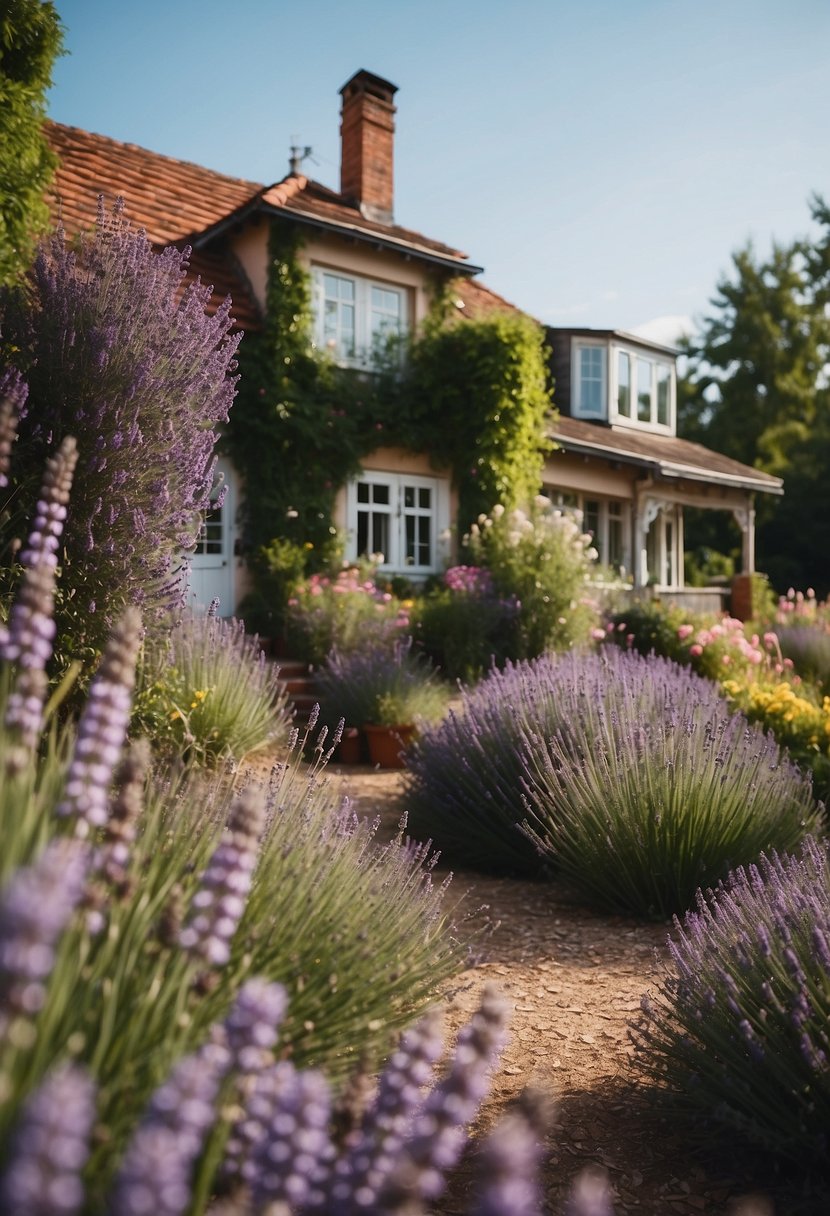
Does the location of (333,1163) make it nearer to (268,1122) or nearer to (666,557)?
(268,1122)

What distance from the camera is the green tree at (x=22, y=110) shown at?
6.65 meters

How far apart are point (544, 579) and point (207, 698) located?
20.0 feet

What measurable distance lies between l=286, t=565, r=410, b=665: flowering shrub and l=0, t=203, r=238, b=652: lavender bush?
17.3 feet

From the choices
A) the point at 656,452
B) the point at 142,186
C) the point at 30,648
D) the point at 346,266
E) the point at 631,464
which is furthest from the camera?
the point at 656,452

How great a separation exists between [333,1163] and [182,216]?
572 inches

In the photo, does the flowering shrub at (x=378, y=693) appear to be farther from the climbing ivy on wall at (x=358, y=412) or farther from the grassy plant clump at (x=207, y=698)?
the climbing ivy on wall at (x=358, y=412)

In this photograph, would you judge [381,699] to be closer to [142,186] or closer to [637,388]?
[142,186]

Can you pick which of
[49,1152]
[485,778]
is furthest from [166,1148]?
[485,778]

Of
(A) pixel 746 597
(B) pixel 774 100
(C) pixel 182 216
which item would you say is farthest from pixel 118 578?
(A) pixel 746 597

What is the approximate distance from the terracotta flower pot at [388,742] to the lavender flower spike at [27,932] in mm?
7161

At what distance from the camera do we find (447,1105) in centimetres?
109

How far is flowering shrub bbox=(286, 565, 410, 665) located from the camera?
1061 centimetres

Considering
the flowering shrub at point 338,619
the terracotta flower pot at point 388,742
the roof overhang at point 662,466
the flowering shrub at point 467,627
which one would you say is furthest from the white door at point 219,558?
the roof overhang at point 662,466

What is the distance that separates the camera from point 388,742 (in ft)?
26.9
